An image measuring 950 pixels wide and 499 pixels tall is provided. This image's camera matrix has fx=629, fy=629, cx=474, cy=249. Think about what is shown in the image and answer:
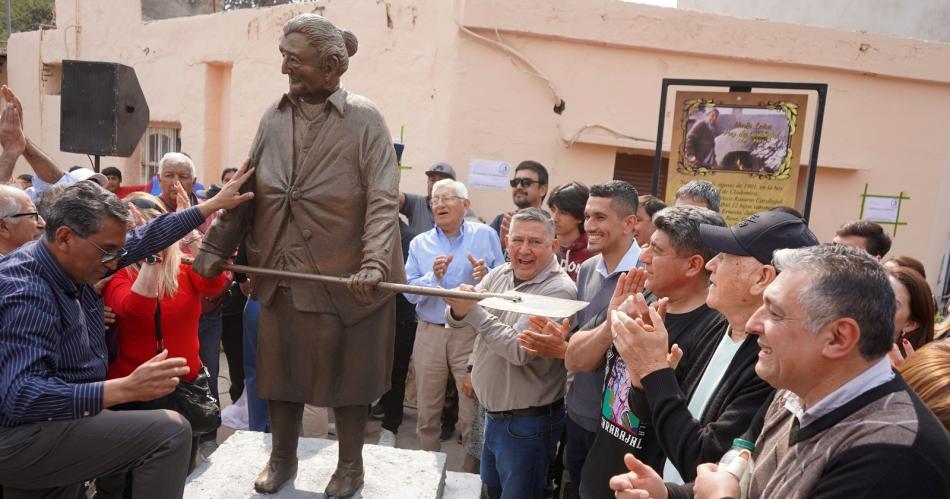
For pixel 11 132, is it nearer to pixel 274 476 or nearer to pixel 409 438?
pixel 274 476

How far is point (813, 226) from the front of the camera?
7.84 m

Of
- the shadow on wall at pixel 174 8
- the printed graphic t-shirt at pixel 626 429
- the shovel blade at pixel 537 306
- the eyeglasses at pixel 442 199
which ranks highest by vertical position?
the shadow on wall at pixel 174 8

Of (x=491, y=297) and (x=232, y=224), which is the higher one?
(x=232, y=224)

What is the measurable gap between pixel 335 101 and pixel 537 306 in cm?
125

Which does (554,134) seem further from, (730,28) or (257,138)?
(257,138)

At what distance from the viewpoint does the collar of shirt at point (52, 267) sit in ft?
7.71

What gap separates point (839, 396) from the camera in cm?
145

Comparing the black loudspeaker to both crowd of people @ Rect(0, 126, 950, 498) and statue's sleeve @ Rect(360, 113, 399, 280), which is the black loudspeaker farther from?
statue's sleeve @ Rect(360, 113, 399, 280)

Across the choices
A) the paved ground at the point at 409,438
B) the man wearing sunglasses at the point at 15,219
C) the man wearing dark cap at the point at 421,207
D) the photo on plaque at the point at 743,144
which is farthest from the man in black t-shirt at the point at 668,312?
the man wearing dark cap at the point at 421,207

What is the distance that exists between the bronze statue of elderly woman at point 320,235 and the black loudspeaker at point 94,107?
3.21 m

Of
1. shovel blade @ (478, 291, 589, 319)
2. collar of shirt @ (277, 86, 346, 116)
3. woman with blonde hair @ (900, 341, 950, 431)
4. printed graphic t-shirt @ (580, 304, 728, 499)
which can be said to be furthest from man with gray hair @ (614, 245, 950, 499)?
collar of shirt @ (277, 86, 346, 116)

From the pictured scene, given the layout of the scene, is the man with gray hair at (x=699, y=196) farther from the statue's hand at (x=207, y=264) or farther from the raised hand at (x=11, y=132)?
the raised hand at (x=11, y=132)

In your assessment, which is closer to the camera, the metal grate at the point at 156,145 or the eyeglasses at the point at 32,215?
the eyeglasses at the point at 32,215

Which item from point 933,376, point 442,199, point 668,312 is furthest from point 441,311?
point 933,376
